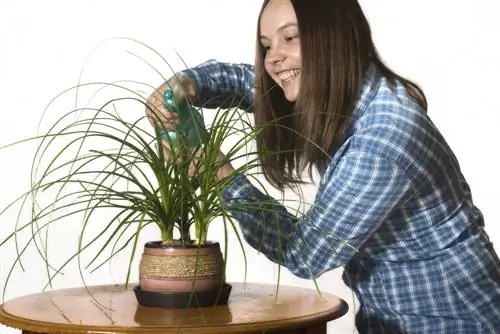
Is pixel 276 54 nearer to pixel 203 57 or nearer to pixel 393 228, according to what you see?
pixel 393 228

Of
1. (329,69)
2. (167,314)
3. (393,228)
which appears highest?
(329,69)

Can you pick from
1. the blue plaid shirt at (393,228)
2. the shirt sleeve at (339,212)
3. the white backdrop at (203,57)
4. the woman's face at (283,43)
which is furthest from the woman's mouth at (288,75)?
the white backdrop at (203,57)

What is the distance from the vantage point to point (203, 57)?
314 centimetres


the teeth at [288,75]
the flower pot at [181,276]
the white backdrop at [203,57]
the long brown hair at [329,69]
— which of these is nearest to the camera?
the flower pot at [181,276]

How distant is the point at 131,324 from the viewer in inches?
63.5

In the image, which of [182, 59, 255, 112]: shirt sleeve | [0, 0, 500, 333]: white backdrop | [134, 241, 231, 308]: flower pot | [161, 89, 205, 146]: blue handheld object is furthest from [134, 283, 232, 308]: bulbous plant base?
[0, 0, 500, 333]: white backdrop

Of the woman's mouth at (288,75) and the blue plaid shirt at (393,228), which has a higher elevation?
the woman's mouth at (288,75)

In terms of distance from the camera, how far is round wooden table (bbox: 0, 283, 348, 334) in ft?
5.27

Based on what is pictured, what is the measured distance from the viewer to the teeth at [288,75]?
2172mm

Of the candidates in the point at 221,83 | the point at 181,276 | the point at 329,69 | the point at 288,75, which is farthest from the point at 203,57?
the point at 181,276

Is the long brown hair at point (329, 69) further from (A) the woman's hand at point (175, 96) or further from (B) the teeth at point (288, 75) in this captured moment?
(A) the woman's hand at point (175, 96)

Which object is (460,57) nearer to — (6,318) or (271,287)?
(271,287)

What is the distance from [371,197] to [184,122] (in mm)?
373

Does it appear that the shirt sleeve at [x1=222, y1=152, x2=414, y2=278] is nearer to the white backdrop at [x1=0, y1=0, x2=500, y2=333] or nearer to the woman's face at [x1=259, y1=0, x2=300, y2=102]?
the woman's face at [x1=259, y1=0, x2=300, y2=102]
